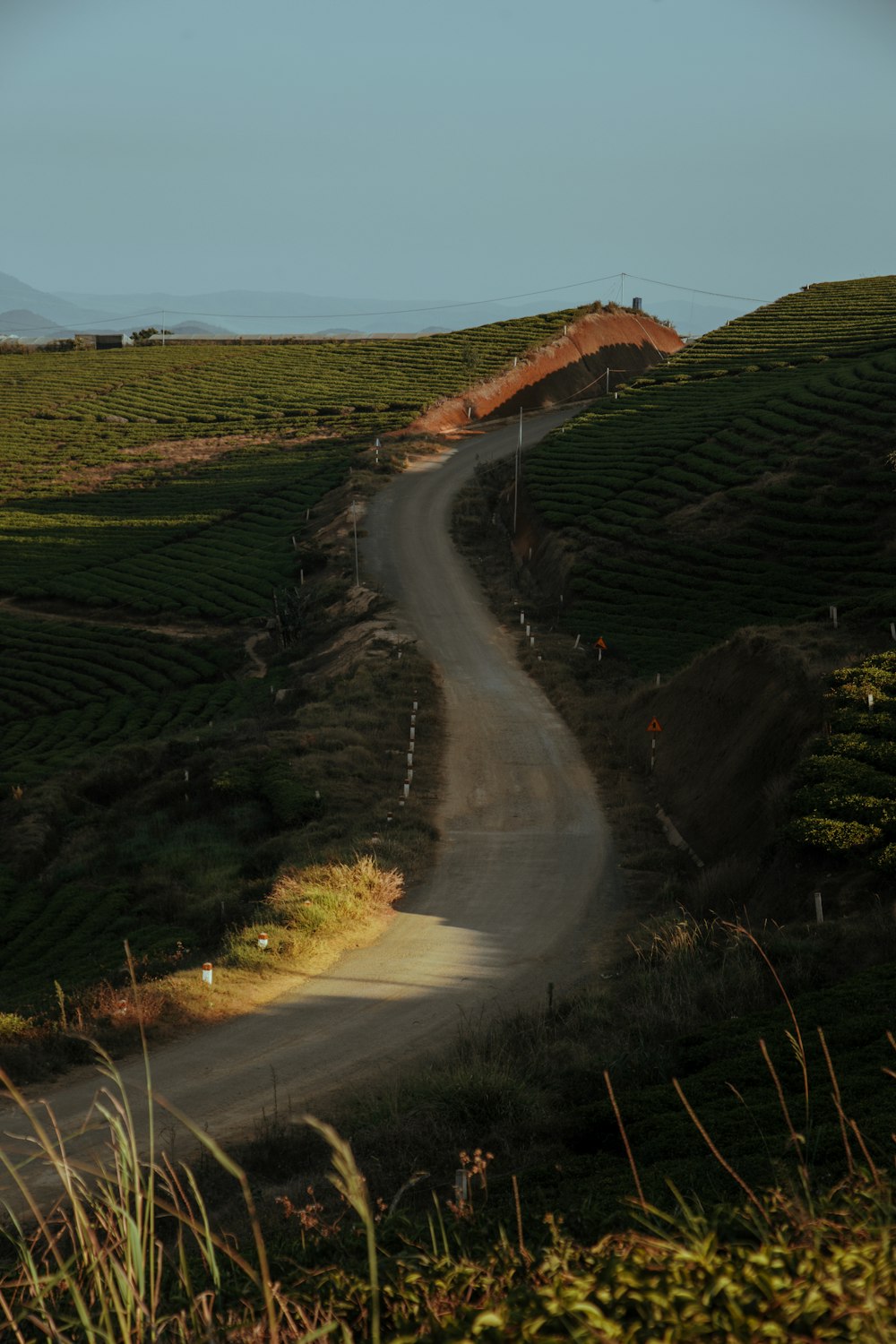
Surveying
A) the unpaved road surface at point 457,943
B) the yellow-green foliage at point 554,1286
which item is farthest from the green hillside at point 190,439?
the yellow-green foliage at point 554,1286

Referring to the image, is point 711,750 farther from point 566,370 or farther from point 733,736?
point 566,370

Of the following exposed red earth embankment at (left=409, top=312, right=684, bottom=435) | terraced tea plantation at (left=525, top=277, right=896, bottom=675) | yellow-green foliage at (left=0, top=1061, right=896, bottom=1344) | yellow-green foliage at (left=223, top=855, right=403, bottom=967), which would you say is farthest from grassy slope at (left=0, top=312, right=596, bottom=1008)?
yellow-green foliage at (left=0, top=1061, right=896, bottom=1344)

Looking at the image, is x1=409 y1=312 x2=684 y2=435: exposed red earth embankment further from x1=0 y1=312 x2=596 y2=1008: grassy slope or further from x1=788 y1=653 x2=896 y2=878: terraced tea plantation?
x1=788 y1=653 x2=896 y2=878: terraced tea plantation

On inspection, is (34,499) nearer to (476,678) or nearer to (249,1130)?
(476,678)

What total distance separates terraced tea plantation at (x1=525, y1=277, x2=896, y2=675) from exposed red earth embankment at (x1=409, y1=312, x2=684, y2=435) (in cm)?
1739

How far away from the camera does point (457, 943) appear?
57.8 feet

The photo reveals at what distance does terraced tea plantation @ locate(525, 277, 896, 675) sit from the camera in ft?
123

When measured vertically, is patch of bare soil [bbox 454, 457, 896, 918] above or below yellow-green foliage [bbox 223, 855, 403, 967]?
above

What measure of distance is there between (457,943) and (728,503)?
104 ft

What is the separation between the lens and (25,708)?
43.2 m

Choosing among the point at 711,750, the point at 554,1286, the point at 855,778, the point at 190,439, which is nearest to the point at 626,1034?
the point at 855,778

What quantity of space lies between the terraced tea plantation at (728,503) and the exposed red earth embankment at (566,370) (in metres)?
17.4

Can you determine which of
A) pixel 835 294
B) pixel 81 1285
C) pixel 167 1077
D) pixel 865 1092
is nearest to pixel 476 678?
pixel 167 1077

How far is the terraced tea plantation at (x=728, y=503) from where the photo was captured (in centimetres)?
3762
